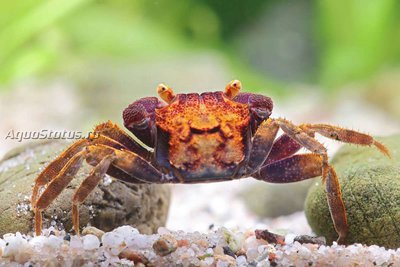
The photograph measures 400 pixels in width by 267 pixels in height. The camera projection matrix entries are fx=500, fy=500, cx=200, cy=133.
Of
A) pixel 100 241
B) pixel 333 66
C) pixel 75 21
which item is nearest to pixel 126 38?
pixel 75 21

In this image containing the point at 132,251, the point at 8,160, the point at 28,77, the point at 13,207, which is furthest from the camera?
the point at 28,77

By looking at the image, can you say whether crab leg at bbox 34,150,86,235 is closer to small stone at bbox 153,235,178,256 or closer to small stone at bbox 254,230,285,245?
small stone at bbox 153,235,178,256

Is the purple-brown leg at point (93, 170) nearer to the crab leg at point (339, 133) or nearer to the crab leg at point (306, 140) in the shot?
the crab leg at point (306, 140)

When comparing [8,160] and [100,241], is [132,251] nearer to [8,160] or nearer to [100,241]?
[100,241]

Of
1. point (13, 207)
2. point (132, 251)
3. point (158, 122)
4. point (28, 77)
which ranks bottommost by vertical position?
point (132, 251)

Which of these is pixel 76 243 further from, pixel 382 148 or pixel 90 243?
pixel 382 148

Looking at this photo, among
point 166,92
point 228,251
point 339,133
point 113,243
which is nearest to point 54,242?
point 113,243

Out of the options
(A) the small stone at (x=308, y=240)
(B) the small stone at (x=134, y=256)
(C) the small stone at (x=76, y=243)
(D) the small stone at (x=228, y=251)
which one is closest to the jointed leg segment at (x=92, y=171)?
(C) the small stone at (x=76, y=243)
